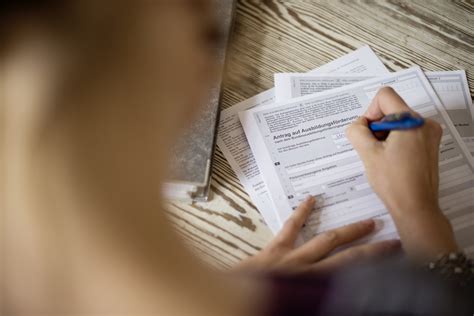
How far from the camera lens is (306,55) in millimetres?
745

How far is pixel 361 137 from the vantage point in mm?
607

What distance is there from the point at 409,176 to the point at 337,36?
0.32 m

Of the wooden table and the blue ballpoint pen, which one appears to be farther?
the wooden table

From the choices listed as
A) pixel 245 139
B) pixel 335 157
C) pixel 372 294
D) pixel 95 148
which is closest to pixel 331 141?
pixel 335 157

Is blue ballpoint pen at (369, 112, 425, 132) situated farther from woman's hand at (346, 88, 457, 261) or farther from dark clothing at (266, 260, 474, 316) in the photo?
dark clothing at (266, 260, 474, 316)

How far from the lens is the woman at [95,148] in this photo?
0.25m

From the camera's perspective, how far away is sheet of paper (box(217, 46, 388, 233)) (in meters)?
0.63

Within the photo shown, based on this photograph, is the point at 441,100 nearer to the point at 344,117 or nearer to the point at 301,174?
the point at 344,117

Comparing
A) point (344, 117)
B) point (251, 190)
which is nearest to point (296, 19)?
point (344, 117)

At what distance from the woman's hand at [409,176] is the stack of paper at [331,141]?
0.03 m

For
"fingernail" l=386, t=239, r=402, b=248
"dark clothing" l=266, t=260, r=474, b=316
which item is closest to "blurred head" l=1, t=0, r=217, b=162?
"dark clothing" l=266, t=260, r=474, b=316

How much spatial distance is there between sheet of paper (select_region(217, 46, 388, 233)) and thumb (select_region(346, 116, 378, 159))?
0.14m

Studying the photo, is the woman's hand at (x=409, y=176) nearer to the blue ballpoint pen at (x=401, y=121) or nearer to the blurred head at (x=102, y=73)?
the blue ballpoint pen at (x=401, y=121)

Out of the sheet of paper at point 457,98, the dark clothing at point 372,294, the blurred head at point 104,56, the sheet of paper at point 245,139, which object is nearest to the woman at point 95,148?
the blurred head at point 104,56
